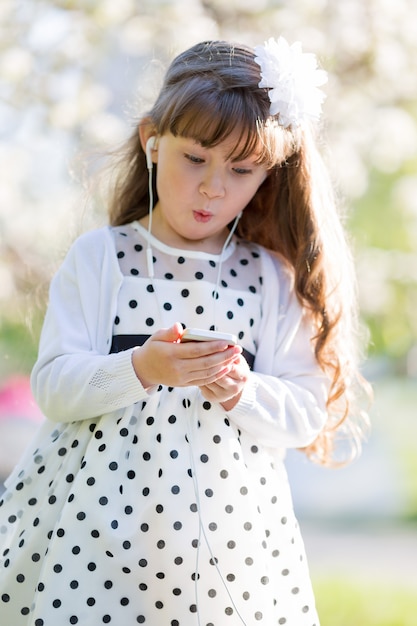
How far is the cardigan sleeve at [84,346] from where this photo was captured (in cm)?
148

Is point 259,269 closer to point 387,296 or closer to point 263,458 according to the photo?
point 263,458

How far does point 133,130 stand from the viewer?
1.83 m

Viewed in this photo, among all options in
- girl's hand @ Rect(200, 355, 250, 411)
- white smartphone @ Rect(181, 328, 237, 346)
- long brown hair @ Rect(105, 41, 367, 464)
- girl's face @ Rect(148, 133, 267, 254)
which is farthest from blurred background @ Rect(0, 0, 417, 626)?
white smartphone @ Rect(181, 328, 237, 346)

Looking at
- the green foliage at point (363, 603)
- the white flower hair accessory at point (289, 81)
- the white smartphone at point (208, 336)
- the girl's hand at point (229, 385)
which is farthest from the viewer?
the green foliage at point (363, 603)

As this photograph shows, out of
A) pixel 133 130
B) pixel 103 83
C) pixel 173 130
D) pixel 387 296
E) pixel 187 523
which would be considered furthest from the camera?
pixel 387 296

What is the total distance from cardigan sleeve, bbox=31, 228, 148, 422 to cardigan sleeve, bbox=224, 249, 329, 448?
0.66ft

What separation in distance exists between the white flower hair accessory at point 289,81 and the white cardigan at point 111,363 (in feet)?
1.02

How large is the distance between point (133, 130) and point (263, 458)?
698mm

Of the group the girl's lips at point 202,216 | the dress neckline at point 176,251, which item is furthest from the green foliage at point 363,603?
the girl's lips at point 202,216

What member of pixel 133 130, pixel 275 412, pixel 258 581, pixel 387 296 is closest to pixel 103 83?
pixel 387 296

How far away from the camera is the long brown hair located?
5.08 feet

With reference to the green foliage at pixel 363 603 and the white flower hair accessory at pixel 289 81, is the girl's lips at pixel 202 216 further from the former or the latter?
the green foliage at pixel 363 603

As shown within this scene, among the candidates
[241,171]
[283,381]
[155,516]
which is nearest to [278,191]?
[241,171]

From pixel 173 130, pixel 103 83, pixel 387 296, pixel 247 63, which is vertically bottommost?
pixel 387 296
